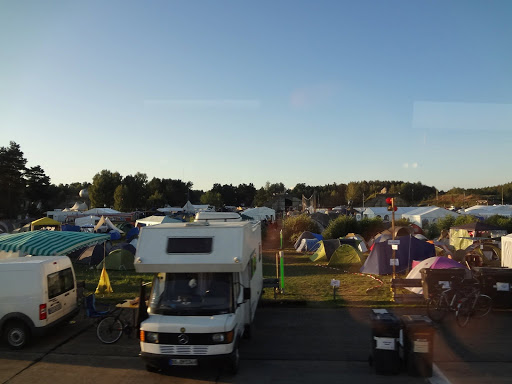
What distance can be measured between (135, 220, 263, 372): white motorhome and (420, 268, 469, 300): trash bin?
5.87 m

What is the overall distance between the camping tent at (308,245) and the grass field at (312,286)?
14.5ft

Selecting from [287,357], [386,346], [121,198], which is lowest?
[287,357]

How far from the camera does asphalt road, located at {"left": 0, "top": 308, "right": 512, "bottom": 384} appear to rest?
273 inches

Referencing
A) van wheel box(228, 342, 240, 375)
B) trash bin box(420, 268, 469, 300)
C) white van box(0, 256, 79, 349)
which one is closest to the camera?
van wheel box(228, 342, 240, 375)

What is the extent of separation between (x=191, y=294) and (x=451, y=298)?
719 cm

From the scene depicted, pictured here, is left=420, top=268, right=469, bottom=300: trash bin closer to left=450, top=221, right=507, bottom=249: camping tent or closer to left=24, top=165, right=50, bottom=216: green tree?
left=450, top=221, right=507, bottom=249: camping tent

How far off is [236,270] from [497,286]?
8183mm

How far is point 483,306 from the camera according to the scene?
10750mm

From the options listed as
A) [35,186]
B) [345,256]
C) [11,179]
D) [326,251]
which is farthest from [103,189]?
[345,256]

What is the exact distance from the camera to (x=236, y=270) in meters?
7.20

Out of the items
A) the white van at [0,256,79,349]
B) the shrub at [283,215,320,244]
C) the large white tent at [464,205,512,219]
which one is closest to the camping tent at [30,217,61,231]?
the shrub at [283,215,320,244]

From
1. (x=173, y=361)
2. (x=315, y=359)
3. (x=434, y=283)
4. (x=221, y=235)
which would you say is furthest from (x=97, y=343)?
(x=434, y=283)

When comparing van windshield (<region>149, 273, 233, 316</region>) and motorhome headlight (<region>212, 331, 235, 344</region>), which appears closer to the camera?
motorhome headlight (<region>212, 331, 235, 344</region>)

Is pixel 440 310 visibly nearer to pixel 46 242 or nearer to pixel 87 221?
pixel 46 242
